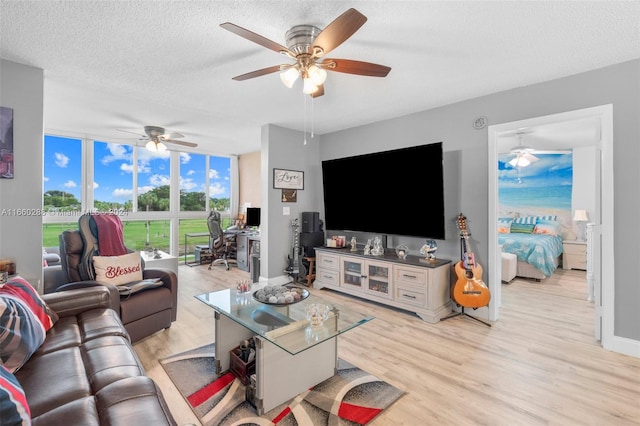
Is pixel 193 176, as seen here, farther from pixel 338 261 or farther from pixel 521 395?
pixel 521 395

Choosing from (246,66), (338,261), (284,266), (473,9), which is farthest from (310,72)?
(284,266)

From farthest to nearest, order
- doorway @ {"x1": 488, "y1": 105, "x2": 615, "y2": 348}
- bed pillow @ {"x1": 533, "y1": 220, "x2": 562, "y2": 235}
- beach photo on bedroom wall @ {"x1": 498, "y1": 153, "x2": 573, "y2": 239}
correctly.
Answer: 1. beach photo on bedroom wall @ {"x1": 498, "y1": 153, "x2": 573, "y2": 239}
2. bed pillow @ {"x1": 533, "y1": 220, "x2": 562, "y2": 235}
3. doorway @ {"x1": 488, "y1": 105, "x2": 615, "y2": 348}

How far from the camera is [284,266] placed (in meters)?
4.64

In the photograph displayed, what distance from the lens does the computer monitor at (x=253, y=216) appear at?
20.2 feet

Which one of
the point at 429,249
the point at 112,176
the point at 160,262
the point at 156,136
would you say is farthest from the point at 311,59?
the point at 112,176

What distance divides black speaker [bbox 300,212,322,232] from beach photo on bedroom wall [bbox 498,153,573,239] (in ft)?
15.7

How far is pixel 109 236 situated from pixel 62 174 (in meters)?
3.20

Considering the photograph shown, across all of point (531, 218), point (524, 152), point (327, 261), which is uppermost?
point (524, 152)

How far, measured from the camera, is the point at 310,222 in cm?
459

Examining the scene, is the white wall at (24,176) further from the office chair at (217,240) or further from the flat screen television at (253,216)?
the flat screen television at (253,216)

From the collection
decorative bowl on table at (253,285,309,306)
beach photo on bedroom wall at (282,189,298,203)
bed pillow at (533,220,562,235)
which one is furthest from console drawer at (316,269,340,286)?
bed pillow at (533,220,562,235)

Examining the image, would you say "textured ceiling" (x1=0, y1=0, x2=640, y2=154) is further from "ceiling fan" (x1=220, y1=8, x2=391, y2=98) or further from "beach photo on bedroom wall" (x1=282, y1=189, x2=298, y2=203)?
"beach photo on bedroom wall" (x1=282, y1=189, x2=298, y2=203)

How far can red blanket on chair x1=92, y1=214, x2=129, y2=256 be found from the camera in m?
2.84

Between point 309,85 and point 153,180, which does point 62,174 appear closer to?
point 153,180
